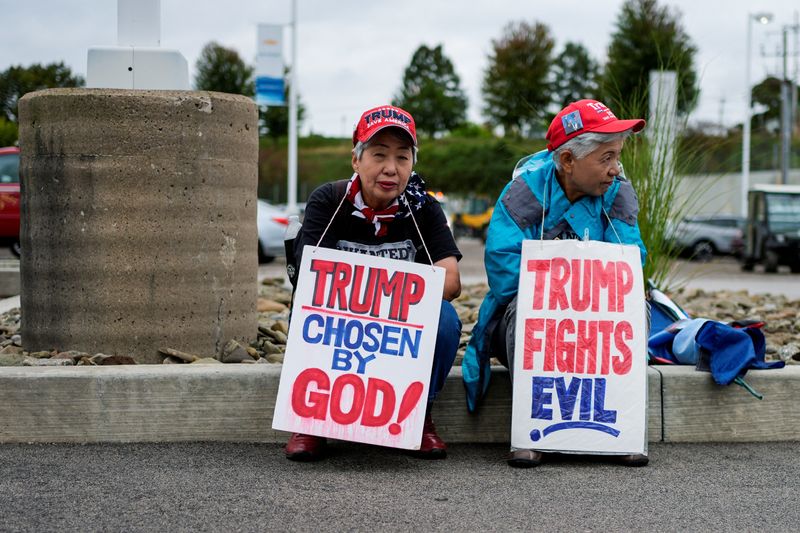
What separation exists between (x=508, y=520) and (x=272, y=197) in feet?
149

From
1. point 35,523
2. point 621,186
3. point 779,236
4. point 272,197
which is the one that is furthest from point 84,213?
point 272,197

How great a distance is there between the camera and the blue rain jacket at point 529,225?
3801 millimetres

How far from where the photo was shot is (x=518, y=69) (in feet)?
213

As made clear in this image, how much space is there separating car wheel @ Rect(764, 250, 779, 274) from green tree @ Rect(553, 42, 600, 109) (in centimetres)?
4706

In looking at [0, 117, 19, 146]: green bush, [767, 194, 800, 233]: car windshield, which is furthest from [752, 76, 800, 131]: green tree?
[0, 117, 19, 146]: green bush

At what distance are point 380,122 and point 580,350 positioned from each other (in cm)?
107

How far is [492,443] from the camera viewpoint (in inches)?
156

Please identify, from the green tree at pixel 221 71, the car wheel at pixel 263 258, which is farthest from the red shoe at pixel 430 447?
the green tree at pixel 221 71

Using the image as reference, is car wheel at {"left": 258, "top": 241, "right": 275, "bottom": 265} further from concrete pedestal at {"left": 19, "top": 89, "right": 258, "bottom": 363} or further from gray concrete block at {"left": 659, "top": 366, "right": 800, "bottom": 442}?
gray concrete block at {"left": 659, "top": 366, "right": 800, "bottom": 442}

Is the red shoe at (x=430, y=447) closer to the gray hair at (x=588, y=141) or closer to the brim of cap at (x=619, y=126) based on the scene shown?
the gray hair at (x=588, y=141)

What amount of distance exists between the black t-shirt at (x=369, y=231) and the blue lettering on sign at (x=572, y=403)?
60 centimetres

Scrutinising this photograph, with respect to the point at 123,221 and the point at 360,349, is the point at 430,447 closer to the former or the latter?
the point at 360,349

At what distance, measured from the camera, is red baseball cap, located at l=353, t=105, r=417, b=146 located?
355 centimetres

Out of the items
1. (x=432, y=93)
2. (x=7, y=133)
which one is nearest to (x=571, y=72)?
(x=432, y=93)
